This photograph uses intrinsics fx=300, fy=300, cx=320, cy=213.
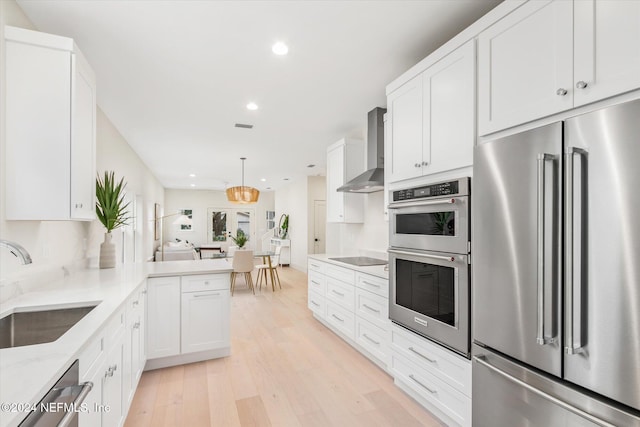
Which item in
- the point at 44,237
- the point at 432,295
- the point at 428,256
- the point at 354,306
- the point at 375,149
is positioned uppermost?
the point at 375,149

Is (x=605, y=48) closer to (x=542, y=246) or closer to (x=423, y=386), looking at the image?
(x=542, y=246)

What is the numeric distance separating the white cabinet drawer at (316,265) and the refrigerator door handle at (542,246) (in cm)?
280

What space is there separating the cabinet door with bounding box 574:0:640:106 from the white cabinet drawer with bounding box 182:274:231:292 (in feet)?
9.65

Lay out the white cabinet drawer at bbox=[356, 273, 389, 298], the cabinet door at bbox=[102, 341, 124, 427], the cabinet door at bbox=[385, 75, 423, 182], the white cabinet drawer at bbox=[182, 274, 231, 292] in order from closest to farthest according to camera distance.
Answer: the cabinet door at bbox=[102, 341, 124, 427] < the cabinet door at bbox=[385, 75, 423, 182] < the white cabinet drawer at bbox=[356, 273, 389, 298] < the white cabinet drawer at bbox=[182, 274, 231, 292]

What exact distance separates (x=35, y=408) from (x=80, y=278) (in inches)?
80.8

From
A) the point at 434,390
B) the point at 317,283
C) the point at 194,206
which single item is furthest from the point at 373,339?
the point at 194,206

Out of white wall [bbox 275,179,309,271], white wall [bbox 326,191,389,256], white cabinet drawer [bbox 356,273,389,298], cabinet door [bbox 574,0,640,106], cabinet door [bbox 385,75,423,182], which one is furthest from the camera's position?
white wall [bbox 275,179,309,271]

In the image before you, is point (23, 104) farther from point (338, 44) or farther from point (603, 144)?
point (603, 144)

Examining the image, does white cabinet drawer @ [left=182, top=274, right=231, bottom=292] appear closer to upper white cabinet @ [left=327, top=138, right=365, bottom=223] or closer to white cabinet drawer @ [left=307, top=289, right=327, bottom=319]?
white cabinet drawer @ [left=307, top=289, right=327, bottom=319]

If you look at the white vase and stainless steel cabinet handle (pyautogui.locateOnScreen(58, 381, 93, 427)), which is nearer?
stainless steel cabinet handle (pyautogui.locateOnScreen(58, 381, 93, 427))

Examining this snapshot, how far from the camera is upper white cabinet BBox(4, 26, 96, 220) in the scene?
1.71 meters

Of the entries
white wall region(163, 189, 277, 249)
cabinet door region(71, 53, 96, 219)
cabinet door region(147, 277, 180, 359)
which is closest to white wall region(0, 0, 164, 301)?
cabinet door region(71, 53, 96, 219)

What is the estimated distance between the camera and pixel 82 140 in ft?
Result: 6.41

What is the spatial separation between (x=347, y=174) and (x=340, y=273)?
4.31 feet
